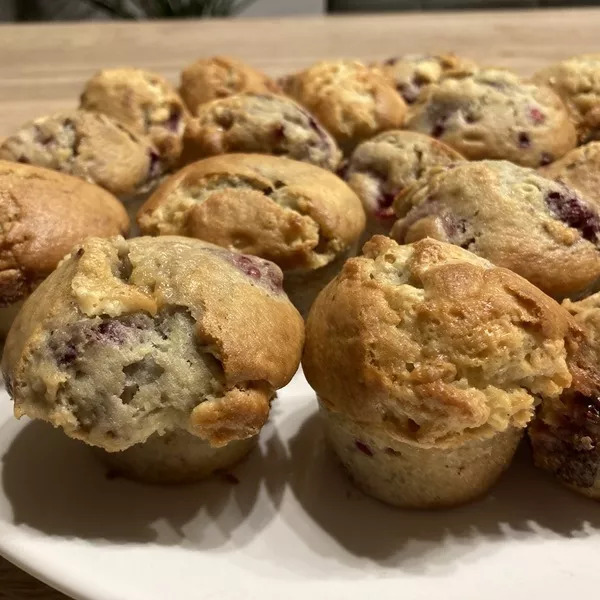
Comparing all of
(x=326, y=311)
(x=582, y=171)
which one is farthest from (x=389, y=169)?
(x=326, y=311)

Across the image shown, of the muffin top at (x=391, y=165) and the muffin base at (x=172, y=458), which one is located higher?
the muffin top at (x=391, y=165)

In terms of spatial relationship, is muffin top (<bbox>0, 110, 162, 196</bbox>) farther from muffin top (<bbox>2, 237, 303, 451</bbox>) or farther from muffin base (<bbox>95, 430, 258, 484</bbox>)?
muffin base (<bbox>95, 430, 258, 484</bbox>)

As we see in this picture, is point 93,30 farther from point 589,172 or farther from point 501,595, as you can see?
point 501,595

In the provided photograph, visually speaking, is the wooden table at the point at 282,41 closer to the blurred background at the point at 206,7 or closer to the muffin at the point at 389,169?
the blurred background at the point at 206,7

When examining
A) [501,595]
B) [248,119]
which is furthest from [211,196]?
[501,595]

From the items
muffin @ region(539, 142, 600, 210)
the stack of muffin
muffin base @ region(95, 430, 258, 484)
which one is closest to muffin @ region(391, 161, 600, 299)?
the stack of muffin

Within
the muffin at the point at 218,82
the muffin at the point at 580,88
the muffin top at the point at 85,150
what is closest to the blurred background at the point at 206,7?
the muffin at the point at 218,82
